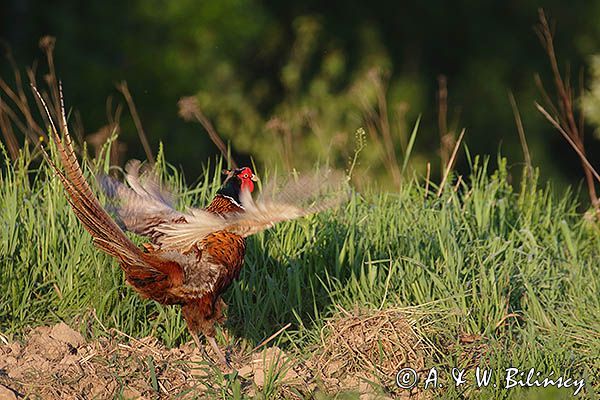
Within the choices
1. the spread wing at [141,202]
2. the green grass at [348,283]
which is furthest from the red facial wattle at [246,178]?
the green grass at [348,283]

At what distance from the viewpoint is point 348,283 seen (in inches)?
213

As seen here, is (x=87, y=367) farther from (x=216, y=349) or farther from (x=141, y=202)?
(x=141, y=202)

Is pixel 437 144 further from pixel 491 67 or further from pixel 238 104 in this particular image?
pixel 238 104

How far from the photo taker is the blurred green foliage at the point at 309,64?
13.6 meters

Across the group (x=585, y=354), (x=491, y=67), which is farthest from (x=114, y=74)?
(x=585, y=354)

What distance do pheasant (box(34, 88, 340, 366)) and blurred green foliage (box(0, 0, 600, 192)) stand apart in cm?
596

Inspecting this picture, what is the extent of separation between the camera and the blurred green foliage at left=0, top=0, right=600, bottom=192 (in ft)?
44.5

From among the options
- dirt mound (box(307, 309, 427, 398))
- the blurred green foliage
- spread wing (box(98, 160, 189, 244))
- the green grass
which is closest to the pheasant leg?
the green grass

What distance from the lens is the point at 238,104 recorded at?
14406 mm

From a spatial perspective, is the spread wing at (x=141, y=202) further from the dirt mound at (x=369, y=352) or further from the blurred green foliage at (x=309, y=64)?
the blurred green foliage at (x=309, y=64)

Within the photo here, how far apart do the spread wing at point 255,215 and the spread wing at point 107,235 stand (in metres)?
0.17

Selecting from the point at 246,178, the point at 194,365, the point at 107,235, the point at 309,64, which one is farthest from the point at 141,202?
the point at 309,64

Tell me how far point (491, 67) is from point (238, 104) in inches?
189

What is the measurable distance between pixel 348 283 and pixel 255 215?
87cm
